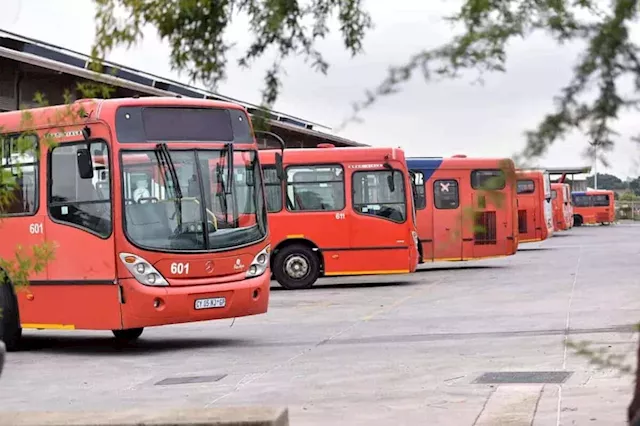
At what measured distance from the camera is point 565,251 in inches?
1784

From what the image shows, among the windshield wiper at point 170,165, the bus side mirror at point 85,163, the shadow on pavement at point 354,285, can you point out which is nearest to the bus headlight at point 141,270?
the windshield wiper at point 170,165

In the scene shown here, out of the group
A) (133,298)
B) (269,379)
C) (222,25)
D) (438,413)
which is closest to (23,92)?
(133,298)

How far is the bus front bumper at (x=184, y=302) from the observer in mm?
14594

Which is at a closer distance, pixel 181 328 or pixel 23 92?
pixel 181 328

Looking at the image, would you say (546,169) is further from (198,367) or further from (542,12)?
(198,367)

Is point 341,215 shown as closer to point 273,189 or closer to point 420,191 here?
point 273,189

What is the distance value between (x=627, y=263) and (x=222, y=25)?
30.7 meters

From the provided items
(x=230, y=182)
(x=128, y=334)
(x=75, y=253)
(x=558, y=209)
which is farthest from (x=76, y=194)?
(x=558, y=209)

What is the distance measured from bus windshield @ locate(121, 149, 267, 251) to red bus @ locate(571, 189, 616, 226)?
7677cm

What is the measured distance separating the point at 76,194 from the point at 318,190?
504 inches

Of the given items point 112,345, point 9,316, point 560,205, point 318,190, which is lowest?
point 112,345

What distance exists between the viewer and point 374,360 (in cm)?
1334

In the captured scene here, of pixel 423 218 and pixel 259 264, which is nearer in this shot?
pixel 259 264

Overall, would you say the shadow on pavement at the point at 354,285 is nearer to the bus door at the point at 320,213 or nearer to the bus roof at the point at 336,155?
the bus door at the point at 320,213
